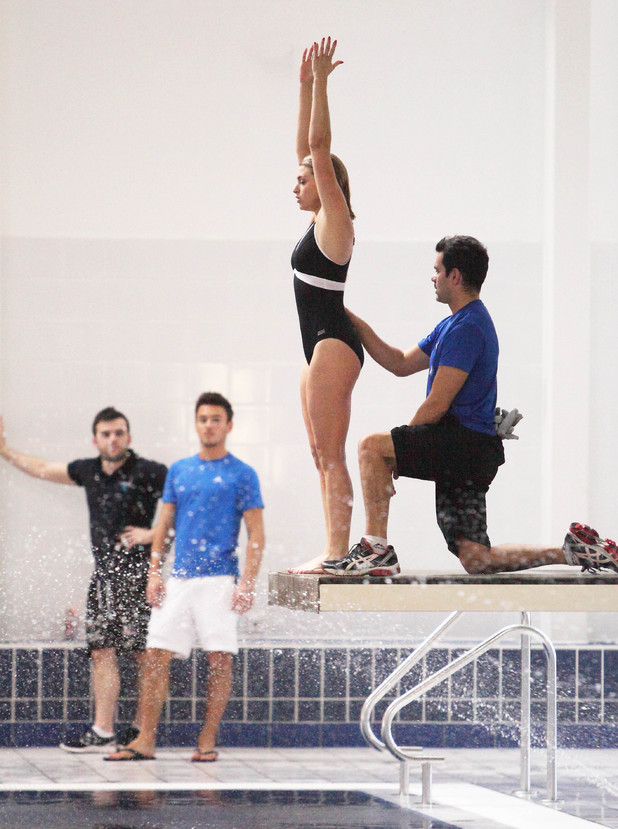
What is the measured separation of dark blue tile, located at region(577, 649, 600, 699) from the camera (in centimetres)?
667

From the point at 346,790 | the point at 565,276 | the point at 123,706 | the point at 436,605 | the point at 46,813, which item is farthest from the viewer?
the point at 565,276

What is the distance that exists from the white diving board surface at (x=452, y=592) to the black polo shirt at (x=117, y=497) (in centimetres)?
256

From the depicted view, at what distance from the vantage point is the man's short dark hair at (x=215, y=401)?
658 centimetres

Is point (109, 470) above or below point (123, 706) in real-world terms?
above

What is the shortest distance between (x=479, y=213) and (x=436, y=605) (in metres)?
3.89

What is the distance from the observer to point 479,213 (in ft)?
24.0

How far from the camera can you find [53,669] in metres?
6.51

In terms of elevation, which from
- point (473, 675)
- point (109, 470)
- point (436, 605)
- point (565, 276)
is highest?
point (565, 276)

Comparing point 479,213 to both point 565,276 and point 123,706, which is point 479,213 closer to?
point 565,276

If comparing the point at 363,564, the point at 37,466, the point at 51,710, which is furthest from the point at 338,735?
the point at 363,564

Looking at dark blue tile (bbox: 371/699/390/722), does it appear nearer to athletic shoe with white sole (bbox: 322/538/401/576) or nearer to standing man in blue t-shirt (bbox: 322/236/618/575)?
standing man in blue t-shirt (bbox: 322/236/618/575)

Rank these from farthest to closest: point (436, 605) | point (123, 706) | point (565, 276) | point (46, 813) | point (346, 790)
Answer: point (565, 276) → point (123, 706) → point (346, 790) → point (46, 813) → point (436, 605)

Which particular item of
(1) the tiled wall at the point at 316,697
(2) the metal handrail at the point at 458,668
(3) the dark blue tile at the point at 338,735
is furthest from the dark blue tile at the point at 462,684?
(2) the metal handrail at the point at 458,668

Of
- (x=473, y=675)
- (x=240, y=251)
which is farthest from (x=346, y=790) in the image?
(x=240, y=251)
